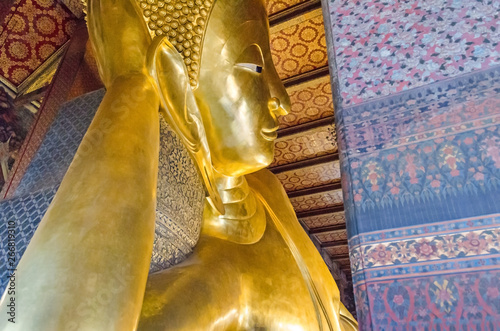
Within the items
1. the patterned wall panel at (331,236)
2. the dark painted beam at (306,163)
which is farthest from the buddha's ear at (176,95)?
the patterned wall panel at (331,236)

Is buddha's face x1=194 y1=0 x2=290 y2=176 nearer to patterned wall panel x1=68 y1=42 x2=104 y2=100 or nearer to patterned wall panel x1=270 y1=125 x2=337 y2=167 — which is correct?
patterned wall panel x1=68 y1=42 x2=104 y2=100

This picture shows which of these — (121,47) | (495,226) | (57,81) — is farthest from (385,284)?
(57,81)

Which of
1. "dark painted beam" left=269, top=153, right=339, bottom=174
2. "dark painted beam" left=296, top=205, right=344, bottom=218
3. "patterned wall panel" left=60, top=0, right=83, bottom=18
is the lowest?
"dark painted beam" left=296, top=205, right=344, bottom=218

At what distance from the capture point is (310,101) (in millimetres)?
3455

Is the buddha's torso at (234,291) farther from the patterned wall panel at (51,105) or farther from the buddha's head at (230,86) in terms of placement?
the patterned wall panel at (51,105)

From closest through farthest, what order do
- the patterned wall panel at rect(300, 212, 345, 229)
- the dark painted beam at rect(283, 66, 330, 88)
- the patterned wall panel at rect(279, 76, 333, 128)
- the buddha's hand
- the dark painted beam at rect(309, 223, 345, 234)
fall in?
the buddha's hand → the dark painted beam at rect(283, 66, 330, 88) → the patterned wall panel at rect(279, 76, 333, 128) → the patterned wall panel at rect(300, 212, 345, 229) → the dark painted beam at rect(309, 223, 345, 234)

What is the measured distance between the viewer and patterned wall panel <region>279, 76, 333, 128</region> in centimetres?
326

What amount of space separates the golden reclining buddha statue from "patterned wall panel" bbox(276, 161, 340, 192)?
195cm

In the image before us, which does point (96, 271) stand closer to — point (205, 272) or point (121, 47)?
point (205, 272)

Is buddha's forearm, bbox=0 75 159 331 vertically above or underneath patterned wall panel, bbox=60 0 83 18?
underneath

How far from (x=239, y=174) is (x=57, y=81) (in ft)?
3.22

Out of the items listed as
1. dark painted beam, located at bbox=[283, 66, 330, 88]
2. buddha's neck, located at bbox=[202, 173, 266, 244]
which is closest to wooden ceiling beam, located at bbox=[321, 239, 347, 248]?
dark painted beam, located at bbox=[283, 66, 330, 88]

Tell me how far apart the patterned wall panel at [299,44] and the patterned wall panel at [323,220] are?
8.36 feet

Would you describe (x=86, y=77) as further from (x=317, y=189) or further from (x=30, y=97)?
(x=317, y=189)
